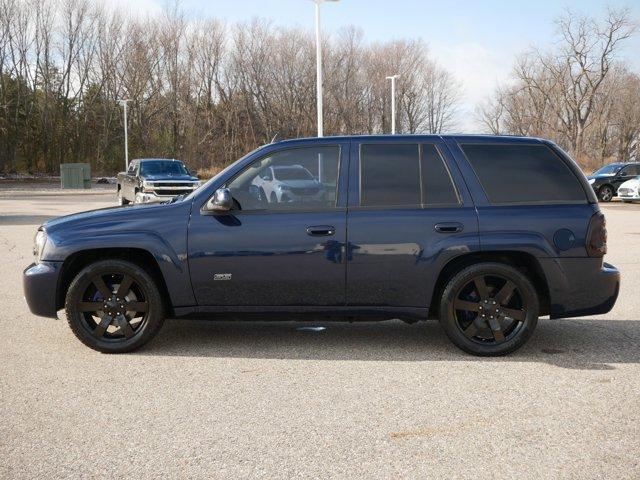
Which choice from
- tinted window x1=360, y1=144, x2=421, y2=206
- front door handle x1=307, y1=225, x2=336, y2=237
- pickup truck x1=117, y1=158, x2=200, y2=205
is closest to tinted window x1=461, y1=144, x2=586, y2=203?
tinted window x1=360, y1=144, x2=421, y2=206

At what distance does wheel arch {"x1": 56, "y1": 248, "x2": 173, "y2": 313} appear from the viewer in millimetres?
5641

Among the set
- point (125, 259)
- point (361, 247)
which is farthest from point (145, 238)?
point (361, 247)

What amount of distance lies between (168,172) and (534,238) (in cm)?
1888

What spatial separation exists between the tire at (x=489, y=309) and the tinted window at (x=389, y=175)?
2.54 feet

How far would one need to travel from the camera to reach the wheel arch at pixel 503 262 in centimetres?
555

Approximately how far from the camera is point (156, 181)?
21.8 m

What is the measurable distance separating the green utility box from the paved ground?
128ft

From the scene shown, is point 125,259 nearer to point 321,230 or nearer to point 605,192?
point 321,230

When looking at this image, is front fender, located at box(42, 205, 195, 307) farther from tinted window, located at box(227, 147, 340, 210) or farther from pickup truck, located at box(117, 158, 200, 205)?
pickup truck, located at box(117, 158, 200, 205)

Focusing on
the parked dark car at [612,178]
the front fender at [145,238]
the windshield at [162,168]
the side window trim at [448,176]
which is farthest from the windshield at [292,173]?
the parked dark car at [612,178]

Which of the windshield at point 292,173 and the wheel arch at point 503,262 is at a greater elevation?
the windshield at point 292,173

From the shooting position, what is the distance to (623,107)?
71.4 meters

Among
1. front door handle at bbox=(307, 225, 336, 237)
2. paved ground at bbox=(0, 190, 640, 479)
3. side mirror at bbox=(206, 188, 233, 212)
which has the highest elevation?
side mirror at bbox=(206, 188, 233, 212)

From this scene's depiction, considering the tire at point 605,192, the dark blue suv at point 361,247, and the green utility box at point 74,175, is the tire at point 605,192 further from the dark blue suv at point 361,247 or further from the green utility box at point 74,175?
the green utility box at point 74,175
